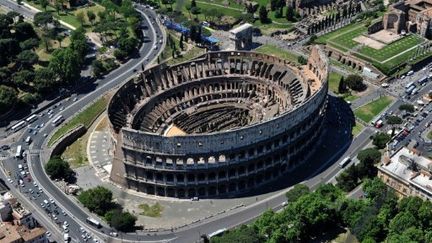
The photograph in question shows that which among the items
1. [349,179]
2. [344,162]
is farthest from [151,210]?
[344,162]

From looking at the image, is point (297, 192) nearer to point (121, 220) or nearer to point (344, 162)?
point (344, 162)

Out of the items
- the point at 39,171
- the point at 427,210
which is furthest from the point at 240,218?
the point at 39,171

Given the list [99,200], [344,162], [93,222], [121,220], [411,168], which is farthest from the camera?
[344,162]

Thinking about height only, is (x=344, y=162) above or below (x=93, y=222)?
below

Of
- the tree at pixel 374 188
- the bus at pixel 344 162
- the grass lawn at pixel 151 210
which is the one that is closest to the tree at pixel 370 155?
the bus at pixel 344 162

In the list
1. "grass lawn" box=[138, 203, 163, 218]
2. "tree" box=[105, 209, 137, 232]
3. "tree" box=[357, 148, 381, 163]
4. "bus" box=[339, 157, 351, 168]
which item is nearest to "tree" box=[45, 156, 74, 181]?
"tree" box=[105, 209, 137, 232]

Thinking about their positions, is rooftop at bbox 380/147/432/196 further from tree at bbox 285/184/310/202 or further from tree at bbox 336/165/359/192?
tree at bbox 285/184/310/202

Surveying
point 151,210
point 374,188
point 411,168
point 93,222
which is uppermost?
point 411,168

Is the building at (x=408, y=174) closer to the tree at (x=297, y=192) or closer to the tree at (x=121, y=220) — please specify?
the tree at (x=297, y=192)

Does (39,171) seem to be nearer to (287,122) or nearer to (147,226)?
(147,226)
